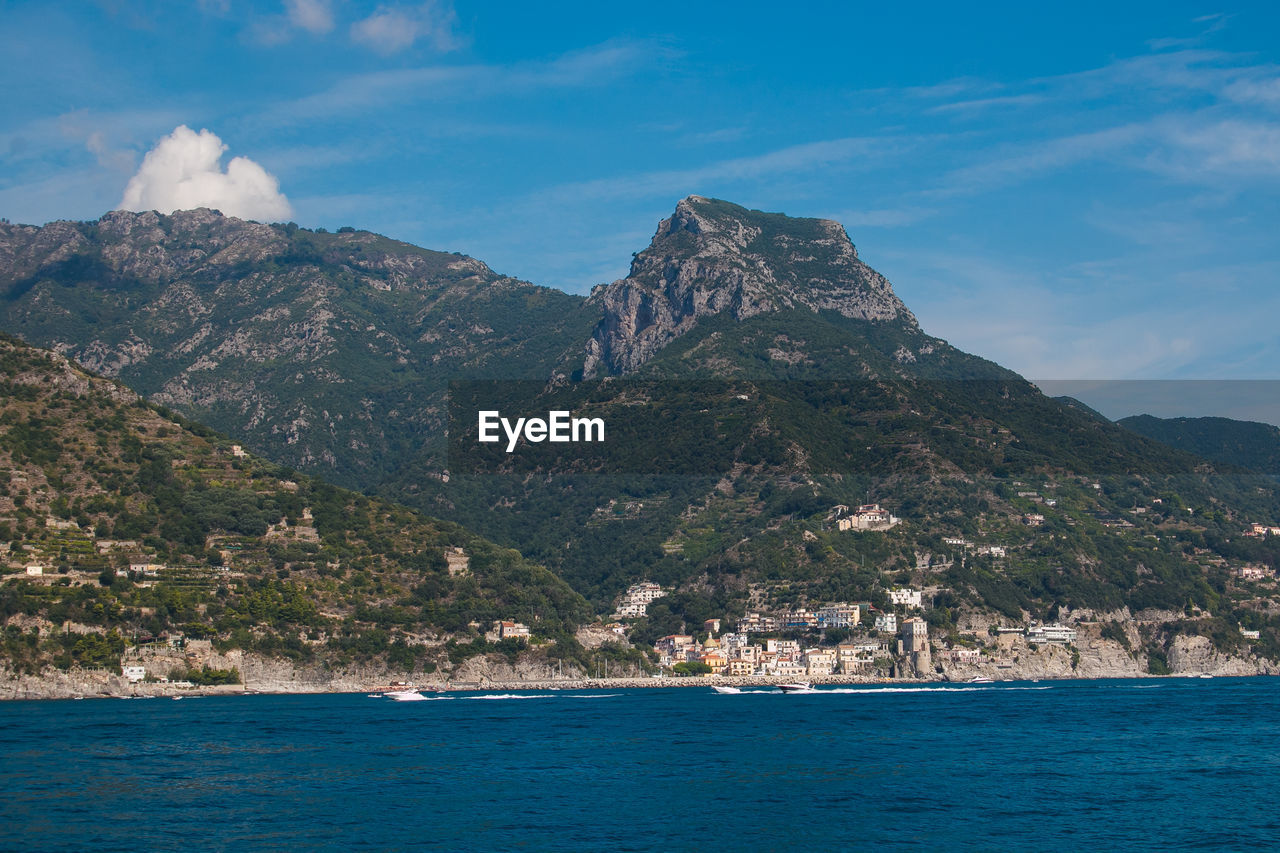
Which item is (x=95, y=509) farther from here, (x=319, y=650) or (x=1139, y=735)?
(x=1139, y=735)

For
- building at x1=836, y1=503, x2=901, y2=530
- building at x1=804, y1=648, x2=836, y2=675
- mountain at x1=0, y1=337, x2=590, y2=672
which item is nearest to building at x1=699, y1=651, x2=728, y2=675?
building at x1=804, y1=648, x2=836, y2=675

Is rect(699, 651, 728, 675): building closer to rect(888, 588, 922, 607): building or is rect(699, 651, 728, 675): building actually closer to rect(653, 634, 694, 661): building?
rect(653, 634, 694, 661): building

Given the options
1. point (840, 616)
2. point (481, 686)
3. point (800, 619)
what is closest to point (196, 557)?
point (481, 686)

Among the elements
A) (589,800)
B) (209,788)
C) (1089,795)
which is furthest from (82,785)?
(1089,795)

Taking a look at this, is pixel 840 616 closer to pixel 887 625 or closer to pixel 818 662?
pixel 887 625

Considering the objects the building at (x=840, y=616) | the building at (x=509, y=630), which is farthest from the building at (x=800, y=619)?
the building at (x=509, y=630)

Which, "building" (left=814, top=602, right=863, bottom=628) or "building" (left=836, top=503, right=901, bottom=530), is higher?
"building" (left=836, top=503, right=901, bottom=530)
